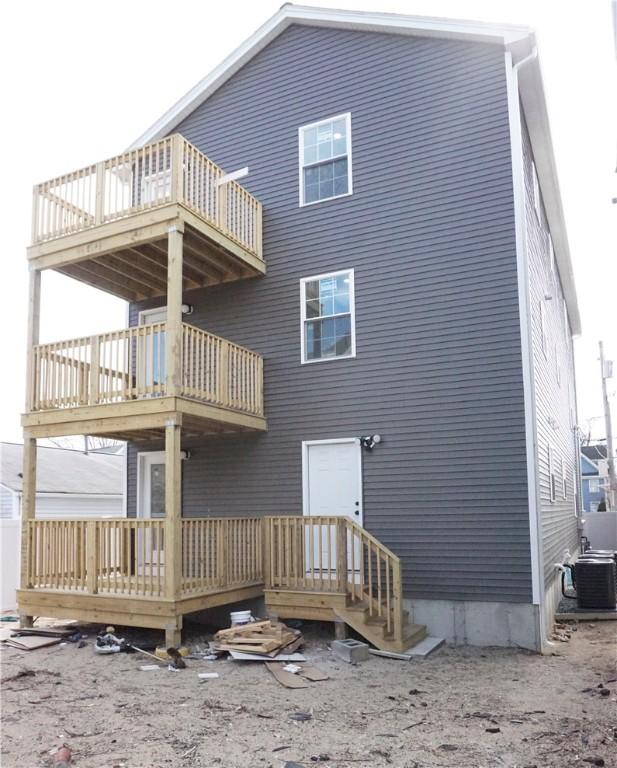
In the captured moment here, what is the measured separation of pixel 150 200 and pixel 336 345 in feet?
11.7

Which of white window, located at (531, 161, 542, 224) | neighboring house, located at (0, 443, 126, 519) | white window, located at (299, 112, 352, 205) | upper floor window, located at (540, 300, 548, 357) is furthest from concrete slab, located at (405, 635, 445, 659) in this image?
neighboring house, located at (0, 443, 126, 519)

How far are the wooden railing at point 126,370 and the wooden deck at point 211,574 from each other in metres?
1.71

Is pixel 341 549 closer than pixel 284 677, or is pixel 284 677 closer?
pixel 284 677

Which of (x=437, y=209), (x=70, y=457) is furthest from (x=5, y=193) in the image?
(x=70, y=457)

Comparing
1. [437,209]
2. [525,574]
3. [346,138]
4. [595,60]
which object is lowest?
[525,574]

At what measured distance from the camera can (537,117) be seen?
1089cm

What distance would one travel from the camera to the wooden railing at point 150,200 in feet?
30.5

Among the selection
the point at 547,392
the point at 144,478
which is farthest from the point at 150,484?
the point at 547,392

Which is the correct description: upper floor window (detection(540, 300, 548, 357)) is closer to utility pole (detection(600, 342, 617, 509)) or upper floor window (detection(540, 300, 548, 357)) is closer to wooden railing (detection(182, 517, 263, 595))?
wooden railing (detection(182, 517, 263, 595))

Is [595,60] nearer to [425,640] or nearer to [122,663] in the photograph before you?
[425,640]

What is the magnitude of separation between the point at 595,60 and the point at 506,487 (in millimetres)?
5555

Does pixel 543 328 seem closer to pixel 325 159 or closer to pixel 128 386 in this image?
pixel 325 159

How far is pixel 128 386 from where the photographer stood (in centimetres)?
927

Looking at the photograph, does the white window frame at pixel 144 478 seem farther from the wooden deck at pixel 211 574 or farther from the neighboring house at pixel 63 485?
the neighboring house at pixel 63 485
